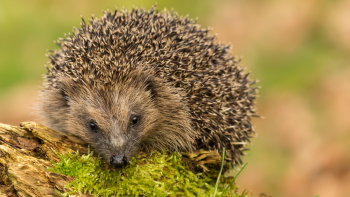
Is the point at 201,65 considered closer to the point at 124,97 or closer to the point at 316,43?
the point at 124,97

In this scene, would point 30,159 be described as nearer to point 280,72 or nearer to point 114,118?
point 114,118

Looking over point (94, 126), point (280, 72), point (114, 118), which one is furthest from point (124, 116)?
point (280, 72)

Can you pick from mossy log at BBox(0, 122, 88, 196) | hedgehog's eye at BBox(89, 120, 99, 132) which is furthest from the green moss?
hedgehog's eye at BBox(89, 120, 99, 132)

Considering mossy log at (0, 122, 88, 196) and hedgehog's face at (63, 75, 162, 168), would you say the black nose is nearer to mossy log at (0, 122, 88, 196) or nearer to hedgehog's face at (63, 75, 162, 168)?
hedgehog's face at (63, 75, 162, 168)

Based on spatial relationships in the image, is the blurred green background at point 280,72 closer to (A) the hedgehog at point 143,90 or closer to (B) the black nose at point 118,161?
(A) the hedgehog at point 143,90

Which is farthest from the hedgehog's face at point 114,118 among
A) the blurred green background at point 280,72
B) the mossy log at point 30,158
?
A: the blurred green background at point 280,72

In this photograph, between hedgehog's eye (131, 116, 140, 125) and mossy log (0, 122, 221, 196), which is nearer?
mossy log (0, 122, 221, 196)
